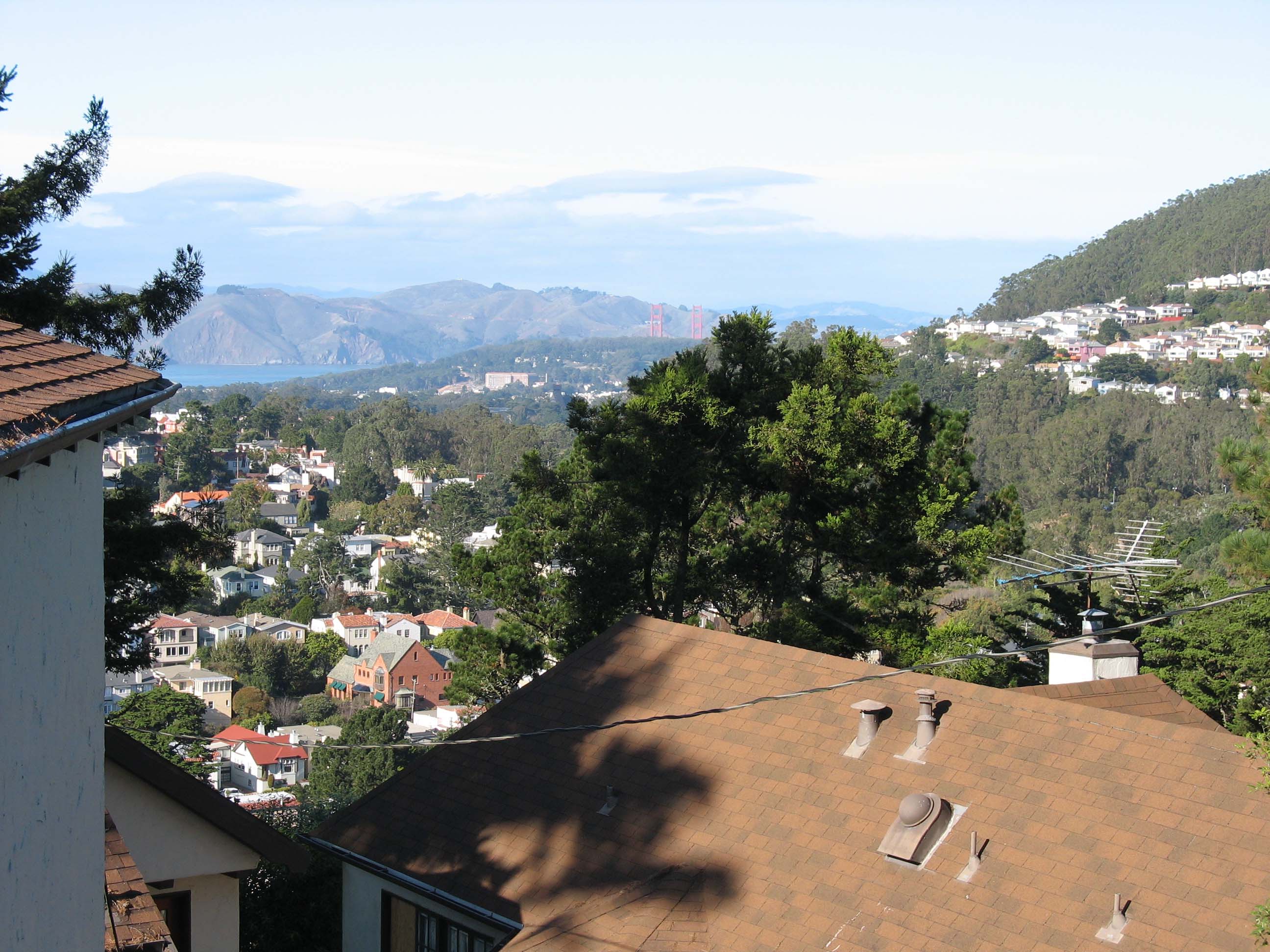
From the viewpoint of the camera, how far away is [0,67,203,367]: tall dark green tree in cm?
1448

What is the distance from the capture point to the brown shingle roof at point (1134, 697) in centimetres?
1177

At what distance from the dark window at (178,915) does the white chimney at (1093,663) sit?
8.79m

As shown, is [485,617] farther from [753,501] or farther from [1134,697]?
[1134,697]

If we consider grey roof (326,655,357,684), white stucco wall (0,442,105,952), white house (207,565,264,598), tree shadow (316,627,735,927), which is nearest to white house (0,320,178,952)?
white stucco wall (0,442,105,952)

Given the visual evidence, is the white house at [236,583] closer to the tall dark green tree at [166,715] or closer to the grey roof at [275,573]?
the grey roof at [275,573]

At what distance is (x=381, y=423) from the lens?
14675 cm

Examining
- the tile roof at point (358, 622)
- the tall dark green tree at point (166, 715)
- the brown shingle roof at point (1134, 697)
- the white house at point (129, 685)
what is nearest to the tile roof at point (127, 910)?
the brown shingle roof at point (1134, 697)

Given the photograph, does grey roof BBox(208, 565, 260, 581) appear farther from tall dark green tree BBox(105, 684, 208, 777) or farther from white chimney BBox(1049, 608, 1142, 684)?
white chimney BBox(1049, 608, 1142, 684)

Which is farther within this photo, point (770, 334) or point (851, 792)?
point (770, 334)

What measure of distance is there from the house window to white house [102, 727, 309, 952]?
2.04 m

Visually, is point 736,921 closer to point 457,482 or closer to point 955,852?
point 955,852

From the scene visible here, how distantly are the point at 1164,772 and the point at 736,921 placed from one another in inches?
116

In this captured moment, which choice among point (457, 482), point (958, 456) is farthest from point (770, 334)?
point (457, 482)

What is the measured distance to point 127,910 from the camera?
20.6 feet
